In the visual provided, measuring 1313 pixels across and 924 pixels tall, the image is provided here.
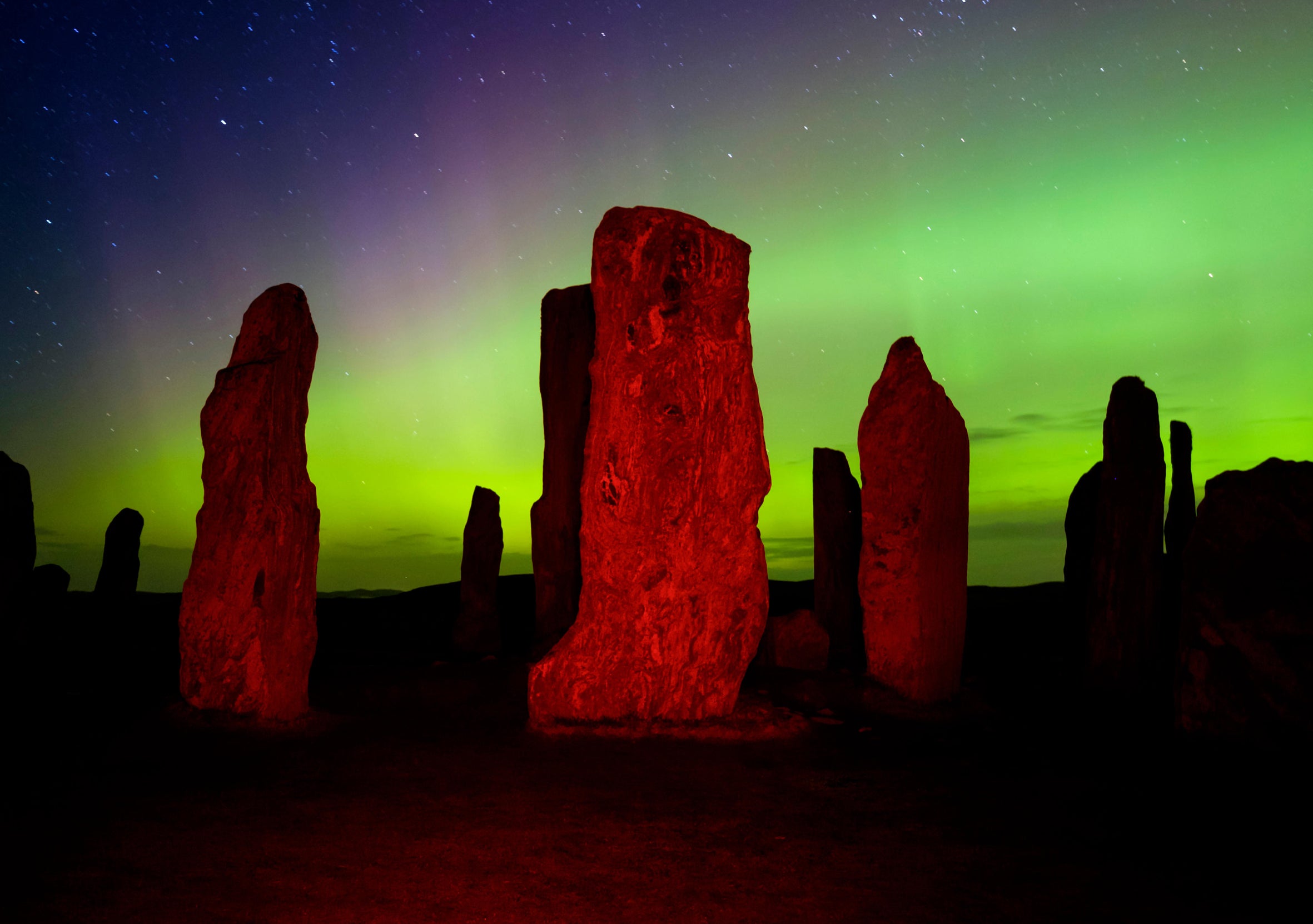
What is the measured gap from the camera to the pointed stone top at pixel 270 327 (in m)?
8.68

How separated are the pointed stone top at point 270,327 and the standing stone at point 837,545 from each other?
9160 millimetres

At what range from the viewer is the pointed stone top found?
8.68 m

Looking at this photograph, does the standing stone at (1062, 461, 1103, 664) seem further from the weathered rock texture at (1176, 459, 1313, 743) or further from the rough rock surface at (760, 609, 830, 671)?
the weathered rock texture at (1176, 459, 1313, 743)

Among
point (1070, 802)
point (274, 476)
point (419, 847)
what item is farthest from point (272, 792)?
point (1070, 802)

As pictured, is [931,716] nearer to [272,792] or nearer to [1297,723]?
[1297,723]

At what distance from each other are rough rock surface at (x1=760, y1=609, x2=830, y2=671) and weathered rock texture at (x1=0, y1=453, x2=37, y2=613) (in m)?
10.4

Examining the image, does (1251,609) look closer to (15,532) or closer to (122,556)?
(15,532)

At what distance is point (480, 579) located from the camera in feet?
53.7

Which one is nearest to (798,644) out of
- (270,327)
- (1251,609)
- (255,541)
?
(1251,609)

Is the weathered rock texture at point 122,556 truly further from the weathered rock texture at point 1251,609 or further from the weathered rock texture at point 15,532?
the weathered rock texture at point 1251,609

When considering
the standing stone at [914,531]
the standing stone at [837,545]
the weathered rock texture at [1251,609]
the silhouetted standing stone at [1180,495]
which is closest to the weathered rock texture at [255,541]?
the standing stone at [914,531]

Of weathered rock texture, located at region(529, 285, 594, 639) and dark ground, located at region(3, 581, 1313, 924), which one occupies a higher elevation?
weathered rock texture, located at region(529, 285, 594, 639)

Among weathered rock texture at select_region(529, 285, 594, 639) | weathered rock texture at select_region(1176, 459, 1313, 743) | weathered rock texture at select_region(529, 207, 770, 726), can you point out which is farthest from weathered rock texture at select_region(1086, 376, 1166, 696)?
weathered rock texture at select_region(529, 285, 594, 639)

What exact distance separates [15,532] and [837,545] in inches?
489
